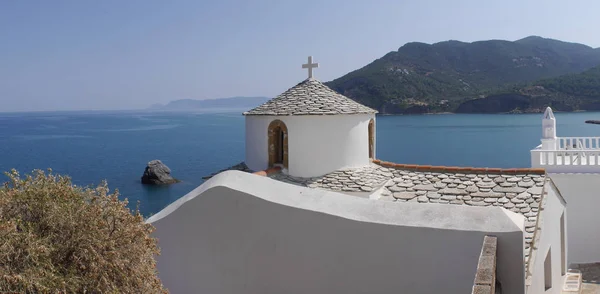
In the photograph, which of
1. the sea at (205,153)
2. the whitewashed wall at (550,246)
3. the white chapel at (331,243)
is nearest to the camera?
the white chapel at (331,243)

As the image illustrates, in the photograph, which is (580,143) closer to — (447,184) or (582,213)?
(582,213)

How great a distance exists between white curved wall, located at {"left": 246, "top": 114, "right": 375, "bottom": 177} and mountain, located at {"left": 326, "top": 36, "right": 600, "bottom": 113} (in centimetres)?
9346

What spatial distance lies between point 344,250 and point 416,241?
0.71 m

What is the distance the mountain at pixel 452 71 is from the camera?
384ft

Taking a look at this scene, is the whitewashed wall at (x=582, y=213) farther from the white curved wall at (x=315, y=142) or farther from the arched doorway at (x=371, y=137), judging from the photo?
the white curved wall at (x=315, y=142)

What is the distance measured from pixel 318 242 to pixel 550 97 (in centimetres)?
11678

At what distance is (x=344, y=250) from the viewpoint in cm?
495

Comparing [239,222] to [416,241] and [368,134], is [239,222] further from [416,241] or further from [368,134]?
[368,134]

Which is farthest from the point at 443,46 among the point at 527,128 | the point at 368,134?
the point at 368,134

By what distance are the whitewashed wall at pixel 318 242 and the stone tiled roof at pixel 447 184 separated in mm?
4598

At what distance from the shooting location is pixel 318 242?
506cm

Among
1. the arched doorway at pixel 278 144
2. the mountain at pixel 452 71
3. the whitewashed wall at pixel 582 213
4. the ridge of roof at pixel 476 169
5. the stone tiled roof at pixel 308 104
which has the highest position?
the mountain at pixel 452 71

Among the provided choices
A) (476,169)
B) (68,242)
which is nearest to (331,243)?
(68,242)

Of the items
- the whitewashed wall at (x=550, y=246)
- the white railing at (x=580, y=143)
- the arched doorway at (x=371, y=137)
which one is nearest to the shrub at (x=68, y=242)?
the whitewashed wall at (x=550, y=246)
